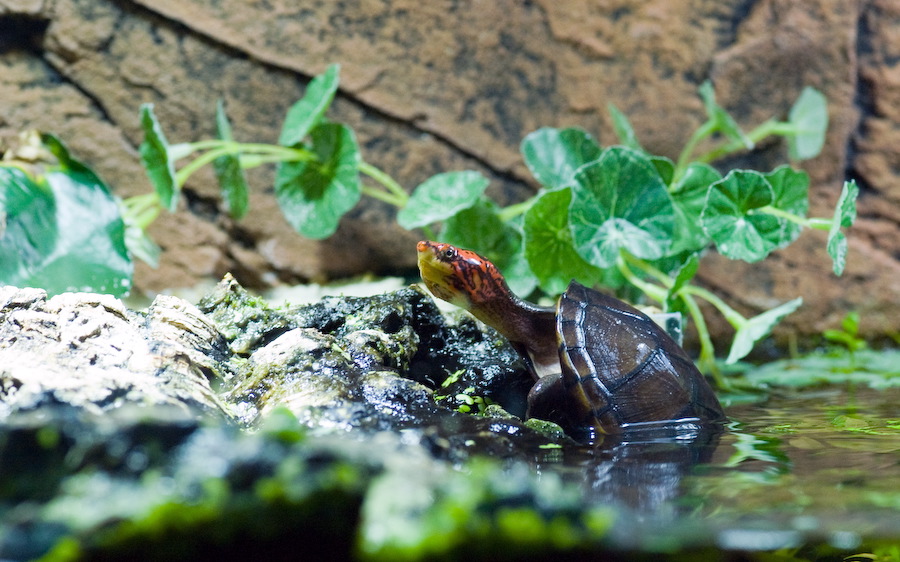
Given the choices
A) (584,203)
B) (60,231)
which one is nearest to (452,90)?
(584,203)

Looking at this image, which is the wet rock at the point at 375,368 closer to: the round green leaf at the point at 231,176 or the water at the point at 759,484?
the water at the point at 759,484

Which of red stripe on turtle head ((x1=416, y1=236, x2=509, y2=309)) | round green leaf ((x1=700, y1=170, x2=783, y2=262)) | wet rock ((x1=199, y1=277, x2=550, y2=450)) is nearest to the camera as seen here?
wet rock ((x1=199, y1=277, x2=550, y2=450))

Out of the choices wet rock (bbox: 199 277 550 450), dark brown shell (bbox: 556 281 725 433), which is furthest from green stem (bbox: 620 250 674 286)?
wet rock (bbox: 199 277 550 450)

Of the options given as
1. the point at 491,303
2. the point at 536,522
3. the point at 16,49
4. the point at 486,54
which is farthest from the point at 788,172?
the point at 16,49

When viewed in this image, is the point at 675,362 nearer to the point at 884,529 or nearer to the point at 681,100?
the point at 884,529

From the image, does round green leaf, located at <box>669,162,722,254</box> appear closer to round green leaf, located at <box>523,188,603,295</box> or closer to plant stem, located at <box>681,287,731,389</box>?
plant stem, located at <box>681,287,731,389</box>

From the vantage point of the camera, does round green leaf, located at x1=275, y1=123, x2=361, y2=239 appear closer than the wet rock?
No

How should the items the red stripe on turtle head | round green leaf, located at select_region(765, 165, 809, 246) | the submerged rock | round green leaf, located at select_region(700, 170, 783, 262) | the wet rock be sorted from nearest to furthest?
the submerged rock → the wet rock → the red stripe on turtle head → round green leaf, located at select_region(700, 170, 783, 262) → round green leaf, located at select_region(765, 165, 809, 246)

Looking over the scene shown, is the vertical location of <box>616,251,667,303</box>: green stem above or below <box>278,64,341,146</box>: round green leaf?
below
